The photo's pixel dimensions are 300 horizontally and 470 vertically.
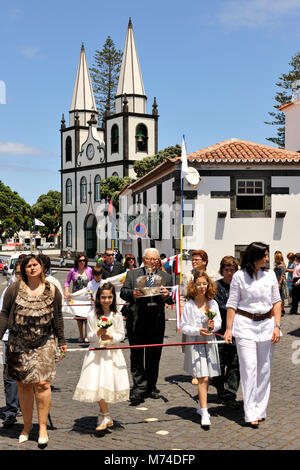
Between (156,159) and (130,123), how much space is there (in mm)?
8887

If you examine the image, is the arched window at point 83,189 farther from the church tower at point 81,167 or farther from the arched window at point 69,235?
the arched window at point 69,235

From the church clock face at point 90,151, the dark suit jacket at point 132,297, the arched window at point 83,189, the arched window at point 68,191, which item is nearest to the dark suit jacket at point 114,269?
the dark suit jacket at point 132,297

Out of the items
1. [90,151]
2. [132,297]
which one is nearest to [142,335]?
[132,297]

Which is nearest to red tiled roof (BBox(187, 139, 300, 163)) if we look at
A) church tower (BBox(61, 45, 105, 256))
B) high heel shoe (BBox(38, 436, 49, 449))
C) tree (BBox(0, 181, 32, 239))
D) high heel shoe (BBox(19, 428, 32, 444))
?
high heel shoe (BBox(19, 428, 32, 444))

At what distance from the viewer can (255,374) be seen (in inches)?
222

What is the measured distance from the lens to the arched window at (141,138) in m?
55.1

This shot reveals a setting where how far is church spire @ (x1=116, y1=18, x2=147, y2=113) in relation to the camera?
182ft

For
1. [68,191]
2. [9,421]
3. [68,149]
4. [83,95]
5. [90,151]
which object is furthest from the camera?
[68,149]

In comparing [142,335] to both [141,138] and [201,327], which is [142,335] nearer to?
[201,327]

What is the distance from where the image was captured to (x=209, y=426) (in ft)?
18.0

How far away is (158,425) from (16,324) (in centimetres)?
184

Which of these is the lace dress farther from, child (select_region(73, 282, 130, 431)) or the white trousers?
the white trousers

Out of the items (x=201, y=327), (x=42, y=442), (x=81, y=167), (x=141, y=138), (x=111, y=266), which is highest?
(x=141, y=138)

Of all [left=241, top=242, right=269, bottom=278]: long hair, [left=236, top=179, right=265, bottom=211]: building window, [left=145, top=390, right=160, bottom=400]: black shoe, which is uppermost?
[left=236, top=179, right=265, bottom=211]: building window
